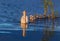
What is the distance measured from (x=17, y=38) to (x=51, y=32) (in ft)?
5.89

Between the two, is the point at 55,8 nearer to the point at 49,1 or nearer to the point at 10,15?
the point at 49,1

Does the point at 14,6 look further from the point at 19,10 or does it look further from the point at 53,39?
the point at 53,39

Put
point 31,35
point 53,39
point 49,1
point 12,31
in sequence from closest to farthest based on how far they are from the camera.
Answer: point 53,39 < point 31,35 < point 12,31 < point 49,1

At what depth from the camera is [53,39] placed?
32.7 feet

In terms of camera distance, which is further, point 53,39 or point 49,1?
point 49,1

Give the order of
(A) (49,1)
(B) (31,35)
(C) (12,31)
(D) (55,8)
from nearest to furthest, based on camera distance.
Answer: (B) (31,35)
(C) (12,31)
(A) (49,1)
(D) (55,8)

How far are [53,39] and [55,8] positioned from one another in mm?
9610

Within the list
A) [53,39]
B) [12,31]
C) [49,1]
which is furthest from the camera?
[49,1]

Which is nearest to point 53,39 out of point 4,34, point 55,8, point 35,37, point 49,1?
point 35,37

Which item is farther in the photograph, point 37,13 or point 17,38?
point 37,13

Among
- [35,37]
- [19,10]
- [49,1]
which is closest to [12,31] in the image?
[35,37]

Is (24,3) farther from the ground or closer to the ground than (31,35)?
farther from the ground

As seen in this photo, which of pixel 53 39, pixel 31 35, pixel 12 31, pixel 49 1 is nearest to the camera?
pixel 53 39

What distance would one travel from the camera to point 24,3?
19.8 m
